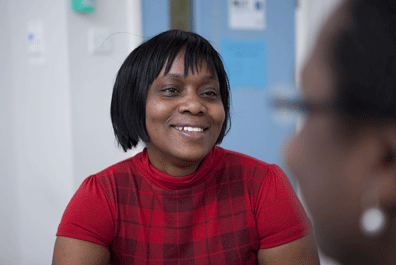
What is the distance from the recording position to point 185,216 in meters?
0.98

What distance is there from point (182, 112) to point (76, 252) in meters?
0.44

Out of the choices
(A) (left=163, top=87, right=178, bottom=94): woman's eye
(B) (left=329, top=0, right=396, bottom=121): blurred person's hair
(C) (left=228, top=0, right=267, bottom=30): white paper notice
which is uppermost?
(C) (left=228, top=0, right=267, bottom=30): white paper notice

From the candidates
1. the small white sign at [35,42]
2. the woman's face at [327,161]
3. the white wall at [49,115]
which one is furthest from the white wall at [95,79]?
the woman's face at [327,161]

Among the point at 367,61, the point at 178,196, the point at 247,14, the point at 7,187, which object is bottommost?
the point at 7,187

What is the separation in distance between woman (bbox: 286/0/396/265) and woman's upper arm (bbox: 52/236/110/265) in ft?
2.78

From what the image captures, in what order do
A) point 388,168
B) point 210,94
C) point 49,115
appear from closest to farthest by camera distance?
1. point 388,168
2. point 210,94
3. point 49,115

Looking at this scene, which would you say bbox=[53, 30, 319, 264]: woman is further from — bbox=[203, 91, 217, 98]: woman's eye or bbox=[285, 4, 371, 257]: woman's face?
bbox=[285, 4, 371, 257]: woman's face

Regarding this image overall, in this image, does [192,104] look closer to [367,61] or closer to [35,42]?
[367,61]

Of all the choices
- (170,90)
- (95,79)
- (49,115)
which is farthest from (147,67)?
(49,115)

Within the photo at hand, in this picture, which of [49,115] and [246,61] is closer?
[49,115]

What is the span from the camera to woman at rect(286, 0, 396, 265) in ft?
0.60

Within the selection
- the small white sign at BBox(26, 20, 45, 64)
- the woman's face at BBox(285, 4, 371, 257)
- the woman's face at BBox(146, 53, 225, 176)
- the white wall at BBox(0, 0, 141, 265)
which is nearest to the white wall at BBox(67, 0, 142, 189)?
the white wall at BBox(0, 0, 141, 265)

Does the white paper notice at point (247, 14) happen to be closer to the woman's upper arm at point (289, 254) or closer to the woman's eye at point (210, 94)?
the woman's eye at point (210, 94)

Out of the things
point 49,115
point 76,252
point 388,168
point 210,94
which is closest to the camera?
point 388,168
